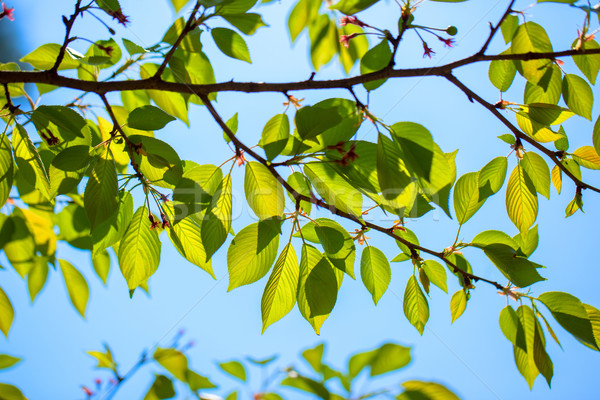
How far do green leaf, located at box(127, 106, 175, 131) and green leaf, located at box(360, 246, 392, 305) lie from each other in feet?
1.76

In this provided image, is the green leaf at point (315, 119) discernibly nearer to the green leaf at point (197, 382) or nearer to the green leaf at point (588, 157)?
the green leaf at point (197, 382)

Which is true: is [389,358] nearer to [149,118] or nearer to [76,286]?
[149,118]

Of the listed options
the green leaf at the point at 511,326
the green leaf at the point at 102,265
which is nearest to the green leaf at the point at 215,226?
the green leaf at the point at 102,265

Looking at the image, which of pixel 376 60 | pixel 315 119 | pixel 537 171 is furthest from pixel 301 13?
pixel 537 171

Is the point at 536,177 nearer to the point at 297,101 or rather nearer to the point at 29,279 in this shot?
the point at 297,101

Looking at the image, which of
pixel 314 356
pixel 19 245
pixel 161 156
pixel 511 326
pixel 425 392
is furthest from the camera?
pixel 19 245

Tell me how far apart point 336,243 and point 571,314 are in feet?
1.89

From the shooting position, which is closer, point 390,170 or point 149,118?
point 390,170

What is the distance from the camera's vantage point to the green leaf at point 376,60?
0.75m

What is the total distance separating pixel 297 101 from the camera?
32.8 inches

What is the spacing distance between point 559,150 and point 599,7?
0.38m

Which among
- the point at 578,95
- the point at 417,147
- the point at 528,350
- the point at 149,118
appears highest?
the point at 578,95

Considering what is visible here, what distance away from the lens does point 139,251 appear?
88cm

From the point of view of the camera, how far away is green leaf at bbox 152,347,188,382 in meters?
0.66
